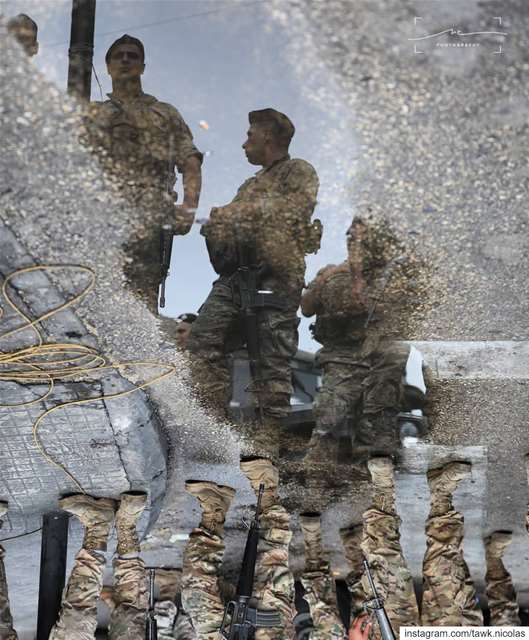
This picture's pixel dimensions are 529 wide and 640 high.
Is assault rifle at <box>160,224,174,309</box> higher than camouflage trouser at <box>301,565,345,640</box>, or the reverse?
assault rifle at <box>160,224,174,309</box>

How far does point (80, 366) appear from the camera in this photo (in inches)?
129

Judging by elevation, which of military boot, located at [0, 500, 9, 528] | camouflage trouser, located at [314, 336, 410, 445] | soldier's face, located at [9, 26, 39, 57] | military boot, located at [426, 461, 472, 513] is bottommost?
military boot, located at [0, 500, 9, 528]

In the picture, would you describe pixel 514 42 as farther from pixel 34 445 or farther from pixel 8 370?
pixel 34 445

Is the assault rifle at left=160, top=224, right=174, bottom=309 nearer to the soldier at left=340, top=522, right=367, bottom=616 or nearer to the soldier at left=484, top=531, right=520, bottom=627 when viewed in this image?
the soldier at left=340, top=522, right=367, bottom=616

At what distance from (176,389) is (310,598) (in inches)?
51.0

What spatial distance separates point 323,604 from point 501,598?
0.81m

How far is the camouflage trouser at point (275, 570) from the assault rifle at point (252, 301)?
812mm

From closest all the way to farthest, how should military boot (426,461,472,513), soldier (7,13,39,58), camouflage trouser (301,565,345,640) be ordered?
1. soldier (7,13,39,58)
2. military boot (426,461,472,513)
3. camouflage trouser (301,565,345,640)

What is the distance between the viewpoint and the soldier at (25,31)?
7.53 ft

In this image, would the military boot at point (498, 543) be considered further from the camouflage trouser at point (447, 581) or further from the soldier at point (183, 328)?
the soldier at point (183, 328)

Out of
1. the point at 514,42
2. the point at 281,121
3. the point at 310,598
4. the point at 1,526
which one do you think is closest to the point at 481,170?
the point at 514,42

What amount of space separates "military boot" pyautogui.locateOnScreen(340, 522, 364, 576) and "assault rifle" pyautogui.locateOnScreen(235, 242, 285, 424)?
4.30 feet

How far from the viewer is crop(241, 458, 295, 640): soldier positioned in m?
3.91

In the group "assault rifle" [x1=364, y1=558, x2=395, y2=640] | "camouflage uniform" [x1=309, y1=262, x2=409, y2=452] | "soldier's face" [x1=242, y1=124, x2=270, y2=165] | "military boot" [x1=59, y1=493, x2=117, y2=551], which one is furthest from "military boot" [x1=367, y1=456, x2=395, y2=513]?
"soldier's face" [x1=242, y1=124, x2=270, y2=165]
